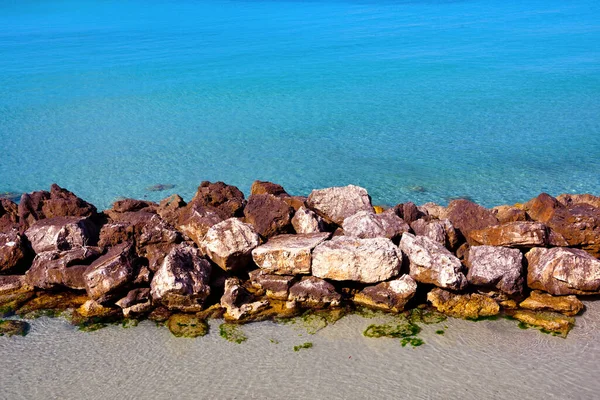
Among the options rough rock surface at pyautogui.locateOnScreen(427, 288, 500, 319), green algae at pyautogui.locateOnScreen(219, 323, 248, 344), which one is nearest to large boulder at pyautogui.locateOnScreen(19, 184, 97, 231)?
green algae at pyautogui.locateOnScreen(219, 323, 248, 344)

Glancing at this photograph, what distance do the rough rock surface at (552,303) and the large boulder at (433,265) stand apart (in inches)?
27.5

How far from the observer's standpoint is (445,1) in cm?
4366

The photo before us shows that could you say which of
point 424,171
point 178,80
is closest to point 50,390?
point 424,171

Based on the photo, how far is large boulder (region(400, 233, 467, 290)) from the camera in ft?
20.2

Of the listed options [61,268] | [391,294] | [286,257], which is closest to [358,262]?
[391,294]

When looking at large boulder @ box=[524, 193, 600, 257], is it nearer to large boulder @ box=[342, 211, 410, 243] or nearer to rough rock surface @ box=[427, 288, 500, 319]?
rough rock surface @ box=[427, 288, 500, 319]

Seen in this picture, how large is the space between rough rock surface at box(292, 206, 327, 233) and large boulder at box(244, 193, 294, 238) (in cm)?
10

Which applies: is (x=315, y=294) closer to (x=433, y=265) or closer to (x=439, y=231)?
(x=433, y=265)

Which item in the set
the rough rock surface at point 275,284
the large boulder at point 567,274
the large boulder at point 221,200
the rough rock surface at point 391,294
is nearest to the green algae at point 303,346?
the rough rock surface at point 275,284

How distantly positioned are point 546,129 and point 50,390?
39.8ft

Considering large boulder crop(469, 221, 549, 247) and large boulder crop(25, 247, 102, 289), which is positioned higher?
large boulder crop(469, 221, 549, 247)

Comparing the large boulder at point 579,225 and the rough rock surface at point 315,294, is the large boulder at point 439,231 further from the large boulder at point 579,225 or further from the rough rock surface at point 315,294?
the rough rock surface at point 315,294

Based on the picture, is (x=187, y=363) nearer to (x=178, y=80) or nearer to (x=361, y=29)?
(x=178, y=80)

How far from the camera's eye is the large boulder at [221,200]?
740 centimetres
